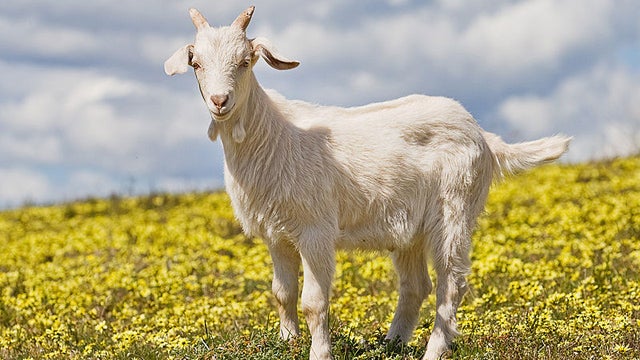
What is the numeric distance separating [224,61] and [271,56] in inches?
14.9

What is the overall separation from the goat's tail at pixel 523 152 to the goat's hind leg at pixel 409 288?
108 cm

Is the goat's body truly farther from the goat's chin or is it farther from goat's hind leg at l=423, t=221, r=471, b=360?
the goat's chin

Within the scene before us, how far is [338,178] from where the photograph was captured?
271 inches

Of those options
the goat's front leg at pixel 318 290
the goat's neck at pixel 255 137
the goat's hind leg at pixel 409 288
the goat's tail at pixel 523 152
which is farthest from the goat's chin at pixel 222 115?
the goat's tail at pixel 523 152

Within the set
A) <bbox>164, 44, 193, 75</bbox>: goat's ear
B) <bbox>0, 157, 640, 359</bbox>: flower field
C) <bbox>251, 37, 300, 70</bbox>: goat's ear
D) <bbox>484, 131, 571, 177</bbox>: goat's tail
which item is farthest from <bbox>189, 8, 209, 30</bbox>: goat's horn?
<bbox>484, 131, 571, 177</bbox>: goat's tail

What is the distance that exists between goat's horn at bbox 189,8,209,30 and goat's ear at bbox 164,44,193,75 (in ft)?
0.56

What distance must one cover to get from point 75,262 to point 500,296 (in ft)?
22.8

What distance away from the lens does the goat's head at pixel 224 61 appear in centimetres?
611

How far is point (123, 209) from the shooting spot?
768 inches

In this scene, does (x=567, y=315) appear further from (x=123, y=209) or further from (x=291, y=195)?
(x=123, y=209)

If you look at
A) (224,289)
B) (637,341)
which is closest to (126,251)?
(224,289)

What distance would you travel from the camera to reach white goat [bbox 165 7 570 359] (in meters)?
6.48

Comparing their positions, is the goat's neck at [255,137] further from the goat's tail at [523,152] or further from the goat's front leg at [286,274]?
the goat's tail at [523,152]

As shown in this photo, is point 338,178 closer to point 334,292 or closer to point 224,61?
point 224,61
